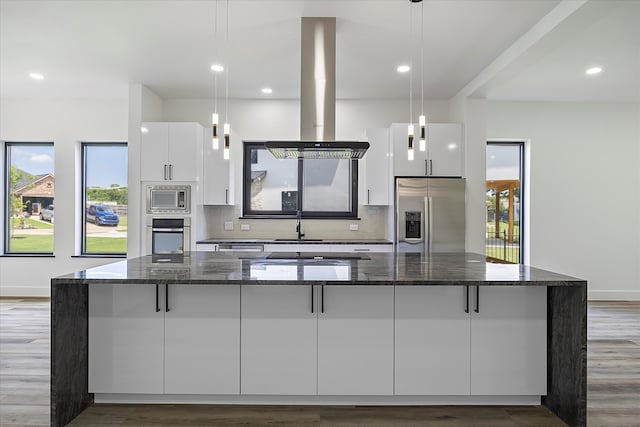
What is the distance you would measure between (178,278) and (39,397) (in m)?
1.47

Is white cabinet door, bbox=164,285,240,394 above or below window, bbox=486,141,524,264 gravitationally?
below

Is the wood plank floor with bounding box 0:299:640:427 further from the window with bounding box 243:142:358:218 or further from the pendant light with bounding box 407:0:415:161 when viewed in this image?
the window with bounding box 243:142:358:218

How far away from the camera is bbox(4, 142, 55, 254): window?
6.21 meters

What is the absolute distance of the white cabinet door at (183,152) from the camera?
525 cm

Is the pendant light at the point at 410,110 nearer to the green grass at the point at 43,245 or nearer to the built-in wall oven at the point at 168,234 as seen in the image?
the built-in wall oven at the point at 168,234

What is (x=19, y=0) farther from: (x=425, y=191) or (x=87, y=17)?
(x=425, y=191)

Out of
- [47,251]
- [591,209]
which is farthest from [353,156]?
[47,251]

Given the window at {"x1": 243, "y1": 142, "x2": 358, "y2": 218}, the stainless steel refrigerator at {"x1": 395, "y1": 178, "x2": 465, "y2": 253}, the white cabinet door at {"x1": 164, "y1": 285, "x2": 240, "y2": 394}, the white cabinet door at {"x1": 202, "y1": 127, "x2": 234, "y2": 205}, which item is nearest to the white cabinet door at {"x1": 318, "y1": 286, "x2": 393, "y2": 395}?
the white cabinet door at {"x1": 164, "y1": 285, "x2": 240, "y2": 394}

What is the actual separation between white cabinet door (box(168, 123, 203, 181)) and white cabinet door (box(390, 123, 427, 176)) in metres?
2.49

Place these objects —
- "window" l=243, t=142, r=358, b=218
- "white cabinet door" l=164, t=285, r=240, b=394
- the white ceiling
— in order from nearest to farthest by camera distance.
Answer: "white cabinet door" l=164, t=285, r=240, b=394 < the white ceiling < "window" l=243, t=142, r=358, b=218

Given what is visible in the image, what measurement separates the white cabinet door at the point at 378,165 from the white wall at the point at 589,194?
5.63ft

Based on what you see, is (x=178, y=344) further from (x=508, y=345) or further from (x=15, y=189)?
(x=15, y=189)


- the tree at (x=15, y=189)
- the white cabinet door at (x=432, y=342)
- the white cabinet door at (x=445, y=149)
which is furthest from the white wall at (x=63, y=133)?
the white cabinet door at (x=432, y=342)

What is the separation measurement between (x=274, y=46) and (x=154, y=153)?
2.18 meters
